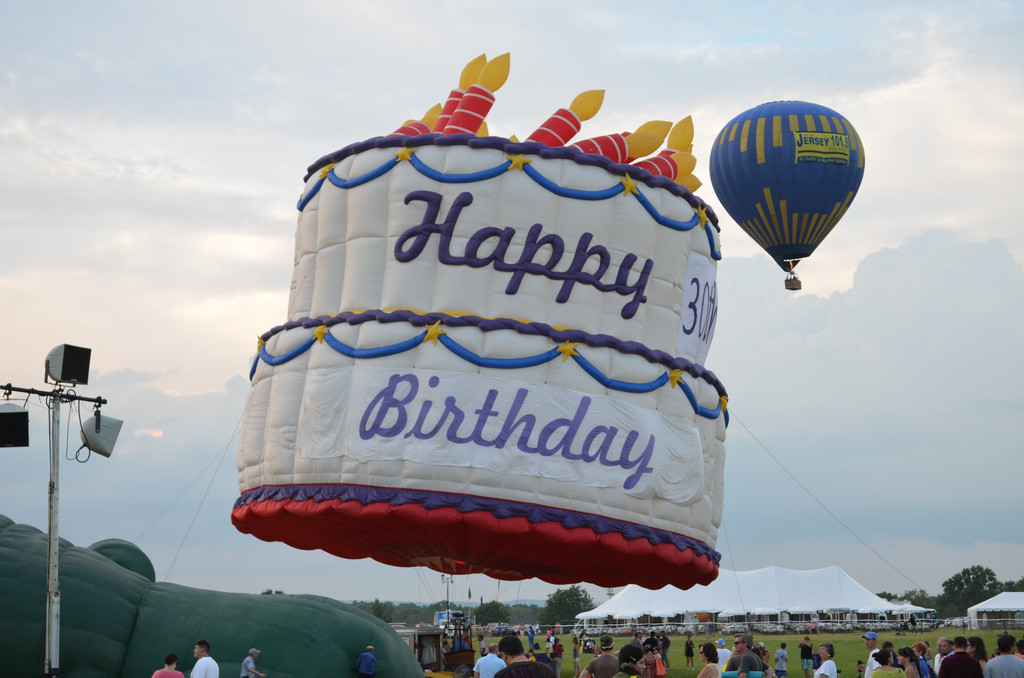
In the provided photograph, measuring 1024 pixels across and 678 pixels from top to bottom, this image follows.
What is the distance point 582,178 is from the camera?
1520cm

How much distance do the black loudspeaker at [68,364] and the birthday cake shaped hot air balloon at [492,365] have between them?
10.9 feet

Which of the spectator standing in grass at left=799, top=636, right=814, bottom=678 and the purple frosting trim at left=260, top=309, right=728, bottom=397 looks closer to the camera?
the purple frosting trim at left=260, top=309, right=728, bottom=397

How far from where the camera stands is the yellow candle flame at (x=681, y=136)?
1731cm

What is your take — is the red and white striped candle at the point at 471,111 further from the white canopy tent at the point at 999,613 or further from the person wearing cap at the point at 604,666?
the white canopy tent at the point at 999,613

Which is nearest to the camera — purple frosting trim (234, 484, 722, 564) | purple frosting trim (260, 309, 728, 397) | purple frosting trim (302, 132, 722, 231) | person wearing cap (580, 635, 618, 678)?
person wearing cap (580, 635, 618, 678)

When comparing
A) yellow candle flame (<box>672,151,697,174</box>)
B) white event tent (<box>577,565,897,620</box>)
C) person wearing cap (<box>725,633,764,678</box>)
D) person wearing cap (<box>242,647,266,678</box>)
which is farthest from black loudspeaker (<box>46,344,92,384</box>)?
white event tent (<box>577,565,897,620</box>)

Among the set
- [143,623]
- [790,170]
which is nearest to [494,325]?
[143,623]

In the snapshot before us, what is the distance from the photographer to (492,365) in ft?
47.5

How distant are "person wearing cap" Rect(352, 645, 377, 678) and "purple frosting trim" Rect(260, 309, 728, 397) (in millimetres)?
4135

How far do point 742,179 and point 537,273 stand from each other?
60.6ft

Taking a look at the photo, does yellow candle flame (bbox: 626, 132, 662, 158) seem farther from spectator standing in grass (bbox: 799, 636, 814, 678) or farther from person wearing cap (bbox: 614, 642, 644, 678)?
spectator standing in grass (bbox: 799, 636, 814, 678)

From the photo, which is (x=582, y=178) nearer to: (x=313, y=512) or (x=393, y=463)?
(x=393, y=463)

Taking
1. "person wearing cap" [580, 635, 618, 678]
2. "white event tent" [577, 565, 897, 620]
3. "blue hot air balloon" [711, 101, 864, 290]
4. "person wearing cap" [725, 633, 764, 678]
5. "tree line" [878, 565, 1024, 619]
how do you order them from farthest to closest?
1. "tree line" [878, 565, 1024, 619]
2. "white event tent" [577, 565, 897, 620]
3. "blue hot air balloon" [711, 101, 864, 290]
4. "person wearing cap" [725, 633, 764, 678]
5. "person wearing cap" [580, 635, 618, 678]

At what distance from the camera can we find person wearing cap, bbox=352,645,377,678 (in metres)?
14.2
